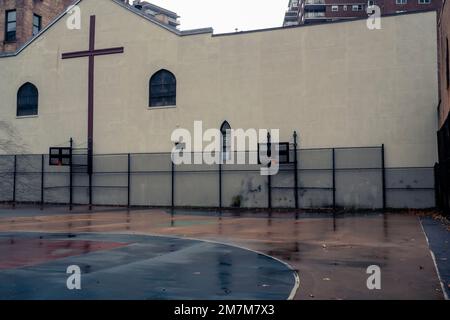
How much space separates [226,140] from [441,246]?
19.2 meters

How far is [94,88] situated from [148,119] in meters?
4.98

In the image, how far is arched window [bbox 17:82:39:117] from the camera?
117 ft

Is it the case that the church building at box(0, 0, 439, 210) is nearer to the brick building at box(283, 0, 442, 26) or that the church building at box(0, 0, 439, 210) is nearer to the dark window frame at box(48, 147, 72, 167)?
the dark window frame at box(48, 147, 72, 167)

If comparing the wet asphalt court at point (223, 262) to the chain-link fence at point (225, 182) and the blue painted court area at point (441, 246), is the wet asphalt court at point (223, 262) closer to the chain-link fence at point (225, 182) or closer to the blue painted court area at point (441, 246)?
the blue painted court area at point (441, 246)

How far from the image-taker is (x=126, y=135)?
3241cm

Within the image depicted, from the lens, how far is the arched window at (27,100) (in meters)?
35.7

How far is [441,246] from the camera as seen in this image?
1162cm

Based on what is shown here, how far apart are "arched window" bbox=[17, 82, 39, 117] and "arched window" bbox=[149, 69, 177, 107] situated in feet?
31.9

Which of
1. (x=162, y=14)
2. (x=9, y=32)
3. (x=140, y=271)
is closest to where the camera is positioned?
(x=140, y=271)

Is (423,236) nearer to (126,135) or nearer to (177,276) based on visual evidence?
(177,276)

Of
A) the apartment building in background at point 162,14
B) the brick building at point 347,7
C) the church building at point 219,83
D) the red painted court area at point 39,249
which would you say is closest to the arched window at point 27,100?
the church building at point 219,83

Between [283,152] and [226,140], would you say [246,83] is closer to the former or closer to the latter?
[226,140]

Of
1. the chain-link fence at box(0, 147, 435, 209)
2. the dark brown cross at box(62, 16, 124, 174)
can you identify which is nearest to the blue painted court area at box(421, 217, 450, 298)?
the chain-link fence at box(0, 147, 435, 209)

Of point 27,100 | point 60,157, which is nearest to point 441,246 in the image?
point 60,157
